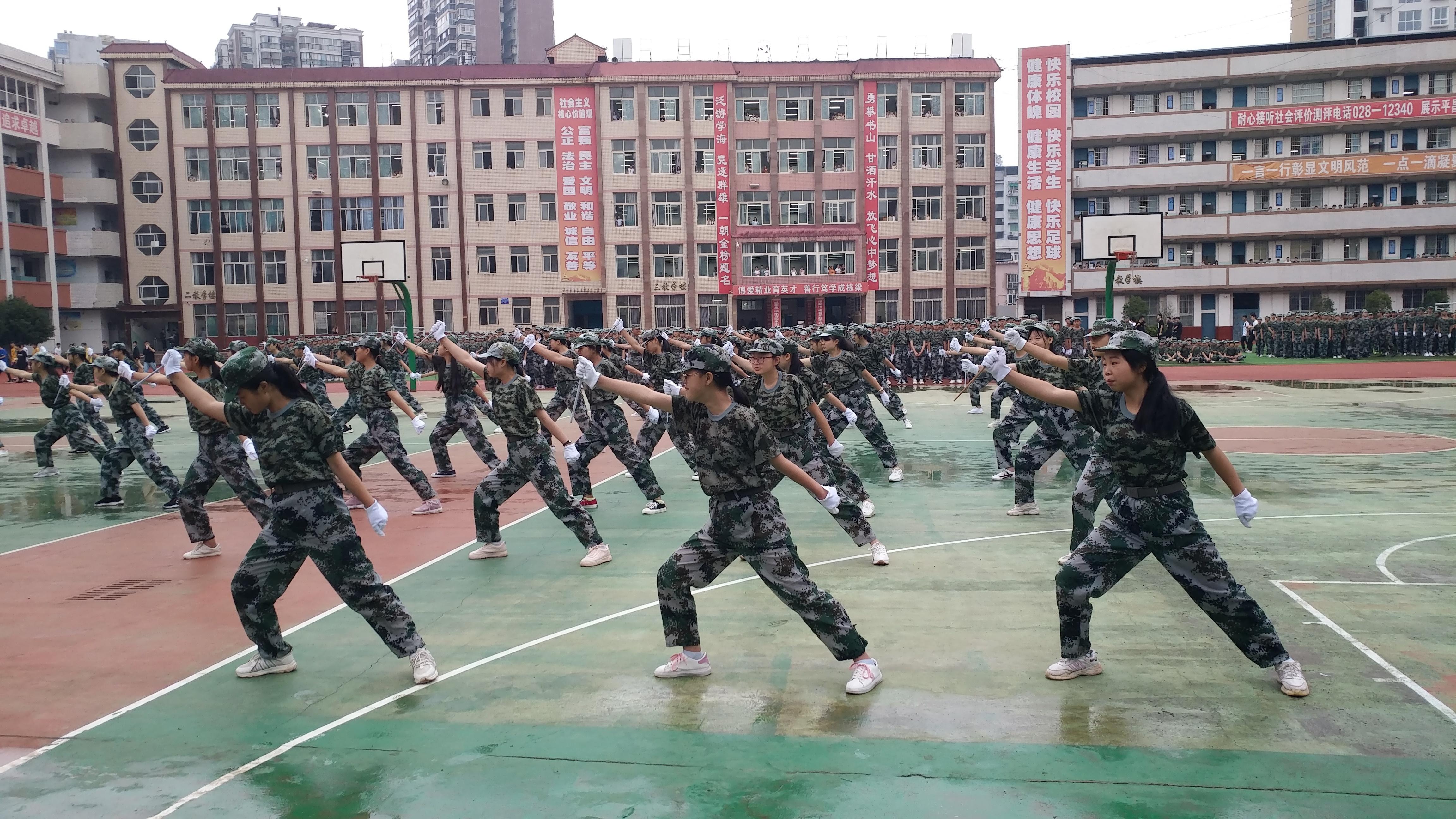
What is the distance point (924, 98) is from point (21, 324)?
4170cm

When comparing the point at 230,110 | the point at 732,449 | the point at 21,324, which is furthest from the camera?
the point at 230,110

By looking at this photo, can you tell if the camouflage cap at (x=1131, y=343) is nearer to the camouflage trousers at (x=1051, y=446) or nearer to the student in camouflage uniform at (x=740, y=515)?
the student in camouflage uniform at (x=740, y=515)

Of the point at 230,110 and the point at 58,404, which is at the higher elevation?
the point at 230,110

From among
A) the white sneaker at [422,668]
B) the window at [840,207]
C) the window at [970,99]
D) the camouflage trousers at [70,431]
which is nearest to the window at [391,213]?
the window at [840,207]

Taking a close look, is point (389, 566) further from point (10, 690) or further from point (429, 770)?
point (429, 770)

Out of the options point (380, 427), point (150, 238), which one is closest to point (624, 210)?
point (150, 238)

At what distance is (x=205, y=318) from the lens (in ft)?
178

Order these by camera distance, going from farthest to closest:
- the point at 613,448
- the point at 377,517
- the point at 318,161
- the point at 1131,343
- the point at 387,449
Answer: the point at 318,161 → the point at 387,449 → the point at 613,448 → the point at 377,517 → the point at 1131,343

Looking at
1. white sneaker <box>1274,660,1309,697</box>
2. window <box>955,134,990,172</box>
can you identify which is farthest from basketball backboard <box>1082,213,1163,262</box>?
white sneaker <box>1274,660,1309,697</box>

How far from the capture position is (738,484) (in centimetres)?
592

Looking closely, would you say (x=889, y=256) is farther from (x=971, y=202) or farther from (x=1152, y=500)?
(x=1152, y=500)

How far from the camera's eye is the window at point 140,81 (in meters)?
52.8

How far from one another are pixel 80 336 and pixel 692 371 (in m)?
58.0

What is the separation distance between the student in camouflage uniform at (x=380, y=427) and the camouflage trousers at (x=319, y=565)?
18.8 ft
